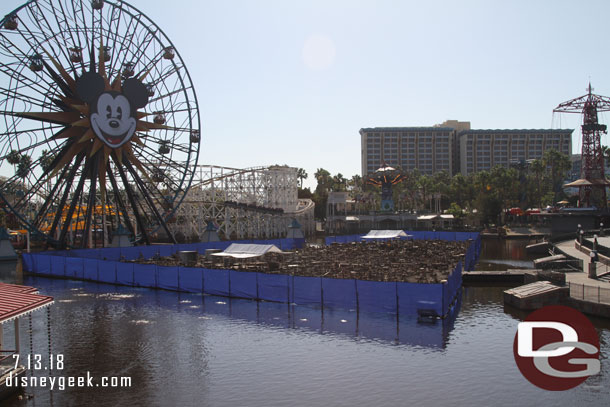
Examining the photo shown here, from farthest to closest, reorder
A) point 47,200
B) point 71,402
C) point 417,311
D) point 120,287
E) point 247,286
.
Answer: point 47,200 < point 120,287 < point 247,286 < point 417,311 < point 71,402

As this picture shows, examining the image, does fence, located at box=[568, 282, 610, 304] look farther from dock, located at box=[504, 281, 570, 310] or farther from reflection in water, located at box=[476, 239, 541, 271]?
reflection in water, located at box=[476, 239, 541, 271]

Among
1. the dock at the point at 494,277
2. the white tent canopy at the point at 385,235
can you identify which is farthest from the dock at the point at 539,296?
the white tent canopy at the point at 385,235

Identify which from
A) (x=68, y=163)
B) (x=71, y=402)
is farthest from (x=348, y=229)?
(x=71, y=402)

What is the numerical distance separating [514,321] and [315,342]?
10.8 metres

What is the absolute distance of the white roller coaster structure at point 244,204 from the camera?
82875 millimetres

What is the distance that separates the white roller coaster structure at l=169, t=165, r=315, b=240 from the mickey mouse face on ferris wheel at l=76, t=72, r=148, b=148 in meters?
26.4

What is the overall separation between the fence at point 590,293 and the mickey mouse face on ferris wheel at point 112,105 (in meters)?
41.1

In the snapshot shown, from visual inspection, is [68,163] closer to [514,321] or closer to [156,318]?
[156,318]

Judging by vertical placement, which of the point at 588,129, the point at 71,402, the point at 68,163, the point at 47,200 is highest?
the point at 588,129

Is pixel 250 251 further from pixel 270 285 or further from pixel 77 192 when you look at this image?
pixel 77 192

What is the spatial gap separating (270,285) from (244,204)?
5083 centimetres

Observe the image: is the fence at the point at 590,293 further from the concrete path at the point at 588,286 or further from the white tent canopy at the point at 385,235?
the white tent canopy at the point at 385,235

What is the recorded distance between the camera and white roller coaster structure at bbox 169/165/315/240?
82.9 m

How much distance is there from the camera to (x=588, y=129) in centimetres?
8469
